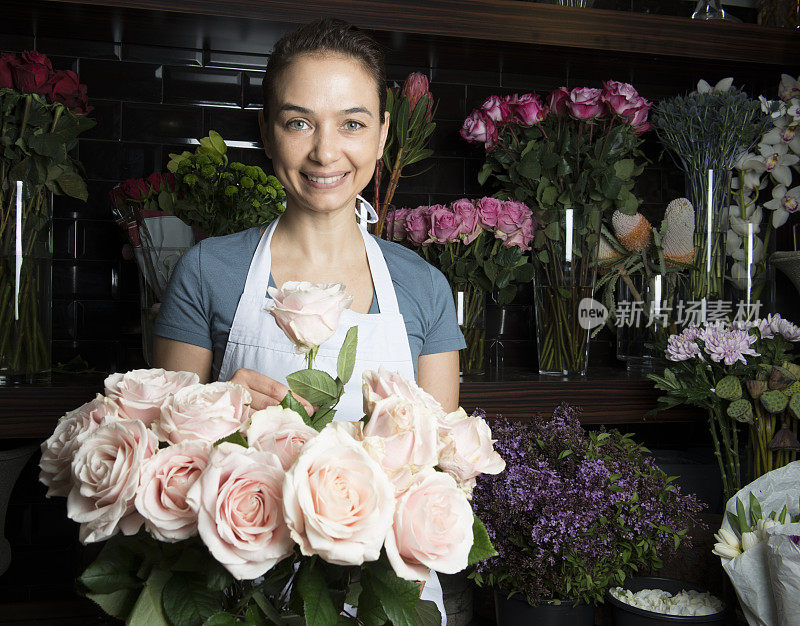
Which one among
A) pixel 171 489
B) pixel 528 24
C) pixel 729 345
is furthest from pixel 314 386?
pixel 528 24

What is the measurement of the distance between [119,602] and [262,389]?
0.71 ft

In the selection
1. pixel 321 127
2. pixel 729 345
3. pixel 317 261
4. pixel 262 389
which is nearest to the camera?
pixel 262 389

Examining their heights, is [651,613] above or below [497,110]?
below

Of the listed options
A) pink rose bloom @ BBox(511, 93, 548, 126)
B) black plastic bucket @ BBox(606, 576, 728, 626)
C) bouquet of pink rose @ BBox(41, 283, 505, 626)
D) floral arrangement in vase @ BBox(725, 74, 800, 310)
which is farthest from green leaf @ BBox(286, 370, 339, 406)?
floral arrangement in vase @ BBox(725, 74, 800, 310)

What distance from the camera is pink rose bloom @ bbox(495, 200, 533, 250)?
65.2 inches

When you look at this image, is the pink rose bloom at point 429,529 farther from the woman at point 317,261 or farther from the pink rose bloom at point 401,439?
the woman at point 317,261

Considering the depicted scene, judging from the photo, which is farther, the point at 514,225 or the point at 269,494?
the point at 514,225

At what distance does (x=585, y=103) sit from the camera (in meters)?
1.77

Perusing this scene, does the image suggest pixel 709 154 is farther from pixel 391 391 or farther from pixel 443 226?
pixel 391 391

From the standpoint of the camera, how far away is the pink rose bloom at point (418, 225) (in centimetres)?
166

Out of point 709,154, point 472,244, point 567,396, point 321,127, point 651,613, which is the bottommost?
point 651,613

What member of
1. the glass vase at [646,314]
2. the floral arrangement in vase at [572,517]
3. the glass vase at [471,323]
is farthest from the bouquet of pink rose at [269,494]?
the glass vase at [646,314]

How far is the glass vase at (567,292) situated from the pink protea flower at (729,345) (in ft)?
0.98

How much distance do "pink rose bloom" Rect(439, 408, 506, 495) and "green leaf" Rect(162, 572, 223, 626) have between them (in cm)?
17
